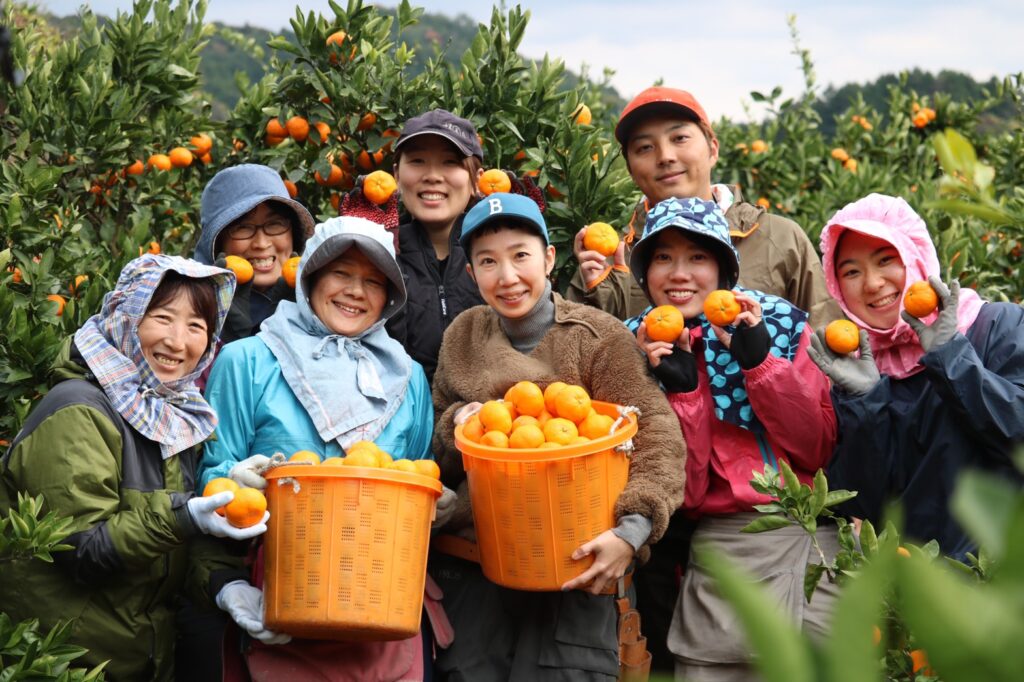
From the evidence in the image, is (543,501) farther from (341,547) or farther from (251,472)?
(251,472)

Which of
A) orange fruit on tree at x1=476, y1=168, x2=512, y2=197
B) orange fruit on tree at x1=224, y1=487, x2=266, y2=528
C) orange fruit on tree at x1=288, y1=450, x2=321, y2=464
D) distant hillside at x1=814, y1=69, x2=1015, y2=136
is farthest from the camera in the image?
distant hillside at x1=814, y1=69, x2=1015, y2=136

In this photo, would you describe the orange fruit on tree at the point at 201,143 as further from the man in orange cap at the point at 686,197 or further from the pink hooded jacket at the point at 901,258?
the pink hooded jacket at the point at 901,258

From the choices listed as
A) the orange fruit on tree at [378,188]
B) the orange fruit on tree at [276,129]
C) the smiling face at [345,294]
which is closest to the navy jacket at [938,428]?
the smiling face at [345,294]

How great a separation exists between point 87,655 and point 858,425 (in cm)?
203

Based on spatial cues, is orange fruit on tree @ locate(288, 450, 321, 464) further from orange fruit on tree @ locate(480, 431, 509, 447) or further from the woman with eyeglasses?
the woman with eyeglasses

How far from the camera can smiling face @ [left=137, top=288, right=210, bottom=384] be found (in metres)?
2.78

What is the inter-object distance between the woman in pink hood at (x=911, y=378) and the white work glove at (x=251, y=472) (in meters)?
1.43

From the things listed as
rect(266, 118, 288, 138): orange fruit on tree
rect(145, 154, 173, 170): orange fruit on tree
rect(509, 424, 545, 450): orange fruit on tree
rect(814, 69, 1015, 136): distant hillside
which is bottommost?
rect(509, 424, 545, 450): orange fruit on tree

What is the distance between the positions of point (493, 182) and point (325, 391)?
3.62ft

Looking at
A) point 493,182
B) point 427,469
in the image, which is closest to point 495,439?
point 427,469

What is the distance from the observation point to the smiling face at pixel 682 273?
3.00m

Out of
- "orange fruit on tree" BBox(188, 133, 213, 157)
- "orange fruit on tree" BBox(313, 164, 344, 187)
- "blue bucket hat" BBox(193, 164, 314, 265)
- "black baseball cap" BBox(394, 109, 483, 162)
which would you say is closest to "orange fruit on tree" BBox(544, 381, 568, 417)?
"black baseball cap" BBox(394, 109, 483, 162)

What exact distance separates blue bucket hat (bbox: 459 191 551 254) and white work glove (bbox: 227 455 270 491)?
2.87 ft

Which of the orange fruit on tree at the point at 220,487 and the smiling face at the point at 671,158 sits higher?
the smiling face at the point at 671,158
